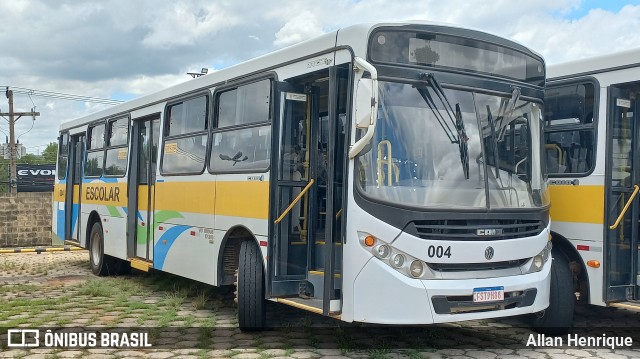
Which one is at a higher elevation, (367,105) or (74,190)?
(367,105)

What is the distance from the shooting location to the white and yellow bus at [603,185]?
7.30 m

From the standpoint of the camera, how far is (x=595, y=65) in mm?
7590

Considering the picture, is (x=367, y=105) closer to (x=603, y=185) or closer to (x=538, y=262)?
(x=538, y=262)

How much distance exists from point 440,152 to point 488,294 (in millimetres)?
1346

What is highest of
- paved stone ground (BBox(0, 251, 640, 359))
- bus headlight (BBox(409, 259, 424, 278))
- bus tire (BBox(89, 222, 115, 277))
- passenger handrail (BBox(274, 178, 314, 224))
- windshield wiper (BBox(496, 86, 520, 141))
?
windshield wiper (BBox(496, 86, 520, 141))

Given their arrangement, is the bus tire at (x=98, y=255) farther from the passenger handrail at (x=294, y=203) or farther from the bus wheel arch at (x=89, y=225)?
the passenger handrail at (x=294, y=203)

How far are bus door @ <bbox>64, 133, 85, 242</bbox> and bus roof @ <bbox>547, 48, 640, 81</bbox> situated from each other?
965cm

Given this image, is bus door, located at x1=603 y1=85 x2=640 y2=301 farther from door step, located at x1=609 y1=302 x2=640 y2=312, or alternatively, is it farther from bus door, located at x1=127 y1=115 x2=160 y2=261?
bus door, located at x1=127 y1=115 x2=160 y2=261

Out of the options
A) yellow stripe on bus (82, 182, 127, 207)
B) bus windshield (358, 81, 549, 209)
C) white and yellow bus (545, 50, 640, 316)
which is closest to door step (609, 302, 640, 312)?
white and yellow bus (545, 50, 640, 316)

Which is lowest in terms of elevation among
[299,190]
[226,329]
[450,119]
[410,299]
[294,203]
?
[226,329]

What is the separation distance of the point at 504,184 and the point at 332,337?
2.48m

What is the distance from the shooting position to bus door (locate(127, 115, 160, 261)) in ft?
34.4

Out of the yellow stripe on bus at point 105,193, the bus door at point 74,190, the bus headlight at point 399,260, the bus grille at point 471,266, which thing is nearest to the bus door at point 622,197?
the bus grille at point 471,266

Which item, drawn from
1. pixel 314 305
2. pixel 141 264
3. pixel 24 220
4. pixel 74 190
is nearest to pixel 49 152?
pixel 24 220
